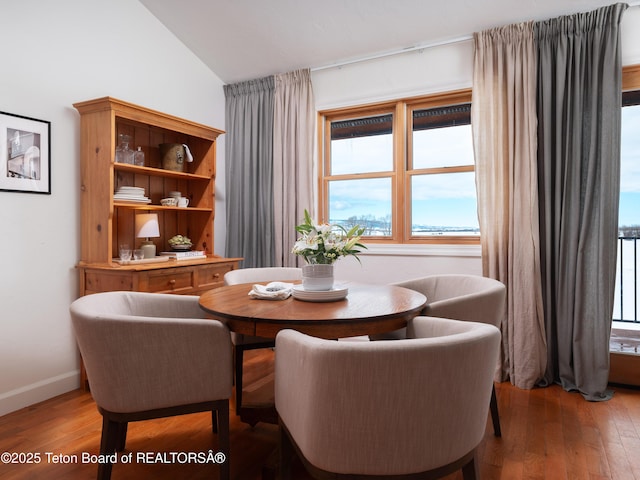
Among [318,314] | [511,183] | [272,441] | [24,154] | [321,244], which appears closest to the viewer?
[318,314]

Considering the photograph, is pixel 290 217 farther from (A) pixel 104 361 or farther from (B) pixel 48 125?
(A) pixel 104 361

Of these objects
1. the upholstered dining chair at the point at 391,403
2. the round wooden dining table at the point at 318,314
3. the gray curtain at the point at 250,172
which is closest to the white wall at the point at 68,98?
the gray curtain at the point at 250,172

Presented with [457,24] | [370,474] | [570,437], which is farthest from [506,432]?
[457,24]

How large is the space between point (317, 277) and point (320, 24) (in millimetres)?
2199

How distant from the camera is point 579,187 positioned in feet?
8.89

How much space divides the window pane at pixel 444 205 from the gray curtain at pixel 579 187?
0.57m

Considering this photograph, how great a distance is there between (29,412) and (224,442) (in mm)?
1651

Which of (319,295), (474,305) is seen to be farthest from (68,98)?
(474,305)

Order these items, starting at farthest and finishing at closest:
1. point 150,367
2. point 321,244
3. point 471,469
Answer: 1. point 321,244
2. point 150,367
3. point 471,469

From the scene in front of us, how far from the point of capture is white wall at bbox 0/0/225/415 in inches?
97.7

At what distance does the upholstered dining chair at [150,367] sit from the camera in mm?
1485

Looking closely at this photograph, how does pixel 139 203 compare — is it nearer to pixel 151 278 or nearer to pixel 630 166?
pixel 151 278

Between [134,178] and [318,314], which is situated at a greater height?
[134,178]

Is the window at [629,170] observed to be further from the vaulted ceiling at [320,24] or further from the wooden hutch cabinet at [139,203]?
the wooden hutch cabinet at [139,203]
